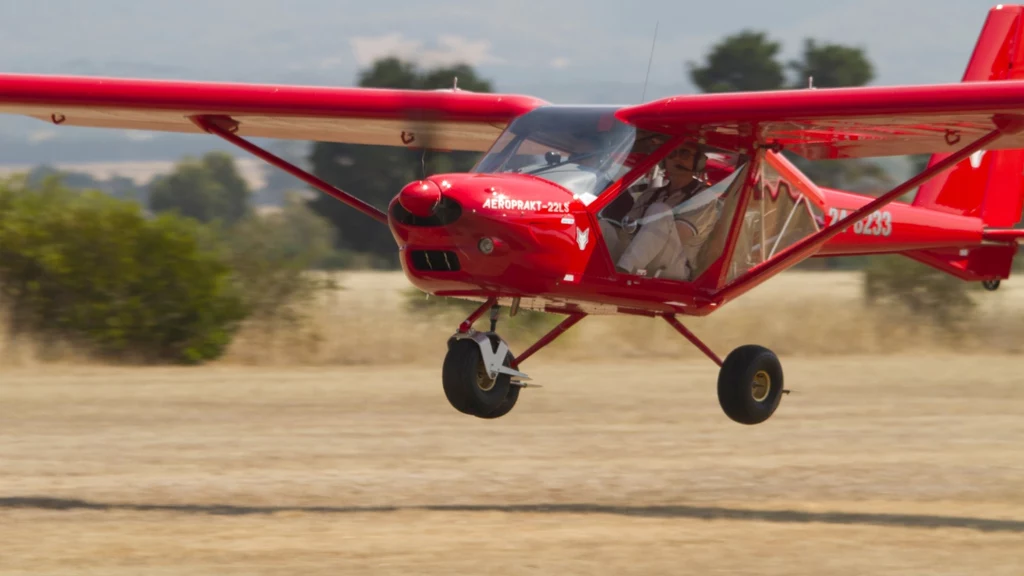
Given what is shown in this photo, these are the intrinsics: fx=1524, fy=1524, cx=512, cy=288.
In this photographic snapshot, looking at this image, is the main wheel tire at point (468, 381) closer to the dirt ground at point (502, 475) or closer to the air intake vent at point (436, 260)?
the air intake vent at point (436, 260)

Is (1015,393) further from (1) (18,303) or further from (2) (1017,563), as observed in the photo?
(1) (18,303)

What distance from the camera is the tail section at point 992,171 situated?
1349cm

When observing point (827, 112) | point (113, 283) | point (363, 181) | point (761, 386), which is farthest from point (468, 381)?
point (363, 181)

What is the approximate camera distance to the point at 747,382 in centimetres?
1112

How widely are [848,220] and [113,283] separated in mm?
14431

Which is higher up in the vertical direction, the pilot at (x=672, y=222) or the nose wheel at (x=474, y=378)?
the pilot at (x=672, y=222)

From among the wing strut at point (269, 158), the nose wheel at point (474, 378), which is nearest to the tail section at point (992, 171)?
the wing strut at point (269, 158)

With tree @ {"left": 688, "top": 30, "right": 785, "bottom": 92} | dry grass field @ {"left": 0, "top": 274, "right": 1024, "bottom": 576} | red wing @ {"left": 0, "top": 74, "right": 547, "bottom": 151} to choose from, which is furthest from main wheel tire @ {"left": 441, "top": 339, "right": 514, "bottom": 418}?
tree @ {"left": 688, "top": 30, "right": 785, "bottom": 92}

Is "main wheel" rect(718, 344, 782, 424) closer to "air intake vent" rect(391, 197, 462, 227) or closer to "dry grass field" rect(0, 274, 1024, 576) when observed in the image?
"dry grass field" rect(0, 274, 1024, 576)

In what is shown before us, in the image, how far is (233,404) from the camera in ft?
61.9

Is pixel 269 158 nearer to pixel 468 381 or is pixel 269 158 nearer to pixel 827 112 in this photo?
pixel 468 381

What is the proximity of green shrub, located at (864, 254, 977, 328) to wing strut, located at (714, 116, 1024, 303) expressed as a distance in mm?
16716

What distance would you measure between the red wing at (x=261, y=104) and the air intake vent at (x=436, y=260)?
232 cm

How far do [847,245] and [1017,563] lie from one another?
4.19 m
